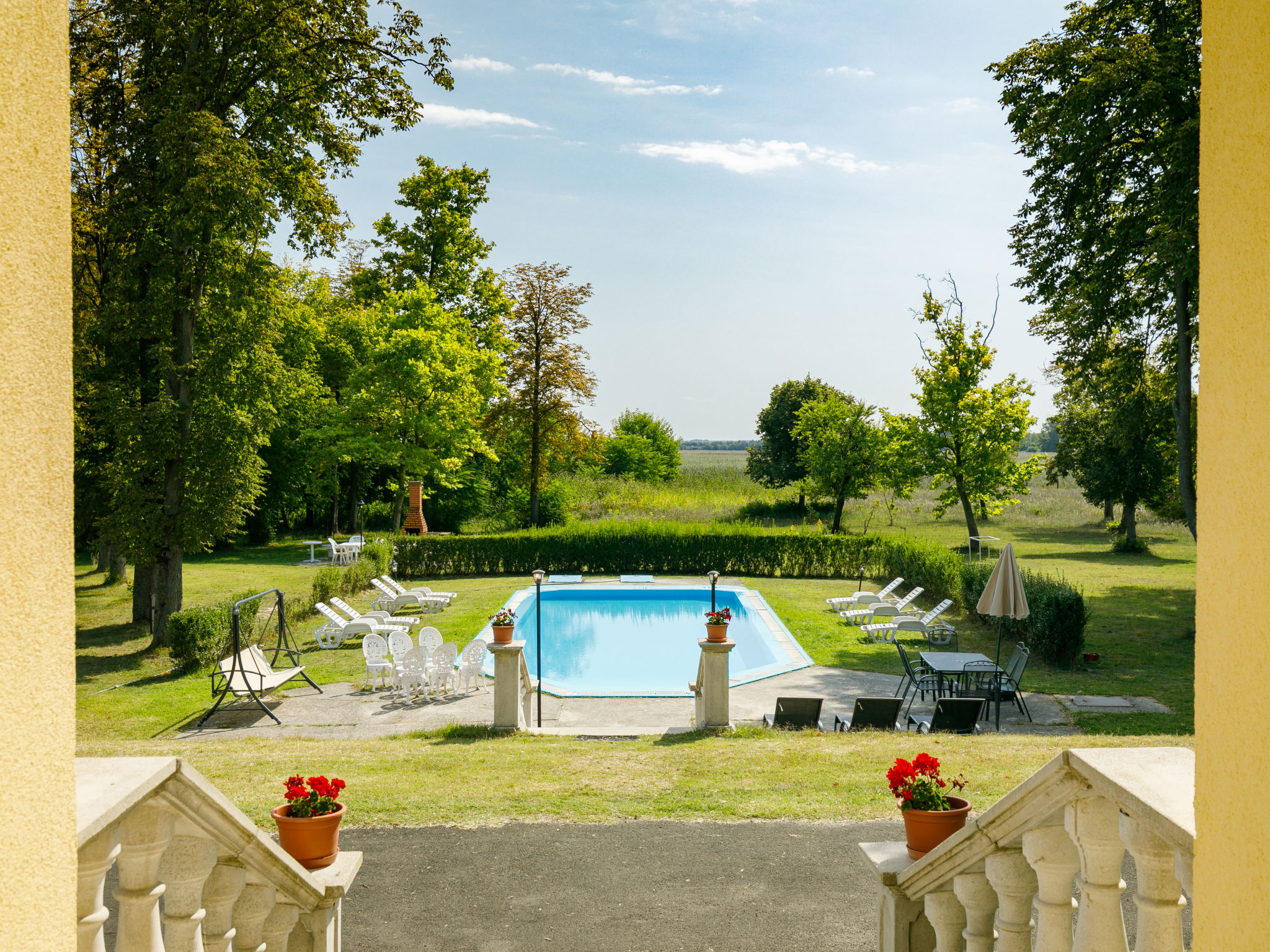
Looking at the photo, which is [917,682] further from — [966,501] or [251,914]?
[966,501]

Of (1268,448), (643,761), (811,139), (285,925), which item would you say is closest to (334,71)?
(811,139)

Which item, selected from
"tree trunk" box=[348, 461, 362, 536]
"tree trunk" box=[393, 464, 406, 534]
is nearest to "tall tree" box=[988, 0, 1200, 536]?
"tree trunk" box=[393, 464, 406, 534]

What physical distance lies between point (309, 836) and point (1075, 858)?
2630 millimetres

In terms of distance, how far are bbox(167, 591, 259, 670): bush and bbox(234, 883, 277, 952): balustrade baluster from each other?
12.7 meters

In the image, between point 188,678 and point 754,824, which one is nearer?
point 754,824

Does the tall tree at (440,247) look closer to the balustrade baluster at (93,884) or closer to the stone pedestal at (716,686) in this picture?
the stone pedestal at (716,686)

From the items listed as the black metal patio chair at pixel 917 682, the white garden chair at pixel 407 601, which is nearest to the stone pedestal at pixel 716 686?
the black metal patio chair at pixel 917 682

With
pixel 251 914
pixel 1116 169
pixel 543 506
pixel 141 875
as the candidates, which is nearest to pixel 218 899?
pixel 251 914

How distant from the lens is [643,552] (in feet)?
90.4

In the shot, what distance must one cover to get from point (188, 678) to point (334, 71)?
1170 cm

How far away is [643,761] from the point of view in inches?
340

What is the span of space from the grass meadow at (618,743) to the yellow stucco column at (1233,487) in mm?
5370

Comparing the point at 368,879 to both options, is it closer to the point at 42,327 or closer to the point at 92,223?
the point at 42,327

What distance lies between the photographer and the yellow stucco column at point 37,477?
1.47 metres
